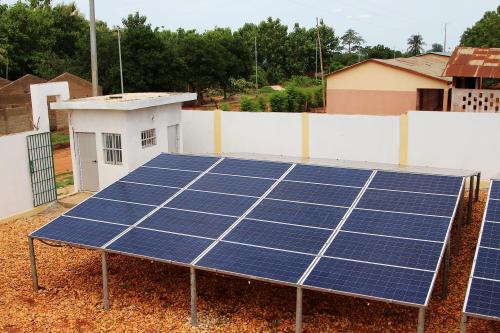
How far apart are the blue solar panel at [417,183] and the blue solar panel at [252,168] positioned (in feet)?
6.82

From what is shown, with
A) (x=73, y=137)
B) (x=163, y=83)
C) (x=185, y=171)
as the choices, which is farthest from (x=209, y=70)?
(x=185, y=171)

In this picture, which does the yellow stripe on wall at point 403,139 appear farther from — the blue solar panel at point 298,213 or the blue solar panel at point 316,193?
the blue solar panel at point 298,213

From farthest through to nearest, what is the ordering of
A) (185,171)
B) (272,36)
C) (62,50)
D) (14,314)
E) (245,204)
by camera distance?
(272,36), (62,50), (185,171), (245,204), (14,314)

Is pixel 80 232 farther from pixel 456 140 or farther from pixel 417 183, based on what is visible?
pixel 456 140

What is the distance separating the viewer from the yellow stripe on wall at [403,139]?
18344mm

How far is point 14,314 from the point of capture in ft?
33.3

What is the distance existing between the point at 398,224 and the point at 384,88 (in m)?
23.3

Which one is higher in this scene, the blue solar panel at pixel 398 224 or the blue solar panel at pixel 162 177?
the blue solar panel at pixel 162 177

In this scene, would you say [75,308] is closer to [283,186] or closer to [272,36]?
[283,186]

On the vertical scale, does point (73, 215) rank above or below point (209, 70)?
below

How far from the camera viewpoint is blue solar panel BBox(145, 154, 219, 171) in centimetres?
1276

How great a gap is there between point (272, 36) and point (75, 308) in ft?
204

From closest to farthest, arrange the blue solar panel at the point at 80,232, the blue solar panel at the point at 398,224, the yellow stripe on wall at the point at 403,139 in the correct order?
the blue solar panel at the point at 398,224 → the blue solar panel at the point at 80,232 → the yellow stripe on wall at the point at 403,139

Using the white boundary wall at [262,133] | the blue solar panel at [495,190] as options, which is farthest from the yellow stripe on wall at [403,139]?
the blue solar panel at [495,190]
